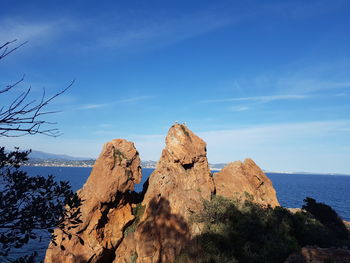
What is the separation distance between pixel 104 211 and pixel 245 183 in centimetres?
1770

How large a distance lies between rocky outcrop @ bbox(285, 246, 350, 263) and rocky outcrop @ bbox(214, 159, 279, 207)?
17.1 m

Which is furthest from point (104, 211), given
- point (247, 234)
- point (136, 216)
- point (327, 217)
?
point (327, 217)

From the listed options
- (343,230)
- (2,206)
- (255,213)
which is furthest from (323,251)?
(343,230)

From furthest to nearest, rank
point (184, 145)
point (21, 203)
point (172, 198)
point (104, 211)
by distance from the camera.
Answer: point (184, 145), point (104, 211), point (172, 198), point (21, 203)

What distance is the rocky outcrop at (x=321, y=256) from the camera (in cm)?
1473

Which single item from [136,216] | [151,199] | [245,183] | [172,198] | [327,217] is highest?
[245,183]

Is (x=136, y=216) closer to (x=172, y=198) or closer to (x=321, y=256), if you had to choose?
(x=172, y=198)

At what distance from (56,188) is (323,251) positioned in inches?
610

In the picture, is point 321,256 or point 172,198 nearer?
point 321,256

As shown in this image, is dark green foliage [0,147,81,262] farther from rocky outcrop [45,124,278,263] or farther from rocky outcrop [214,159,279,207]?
rocky outcrop [214,159,279,207]

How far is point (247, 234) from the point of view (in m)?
24.6

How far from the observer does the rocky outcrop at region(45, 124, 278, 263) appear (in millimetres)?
24844

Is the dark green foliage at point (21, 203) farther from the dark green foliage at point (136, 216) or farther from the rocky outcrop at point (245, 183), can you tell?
the rocky outcrop at point (245, 183)

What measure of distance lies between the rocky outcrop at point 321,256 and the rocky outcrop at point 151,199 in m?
10.4
